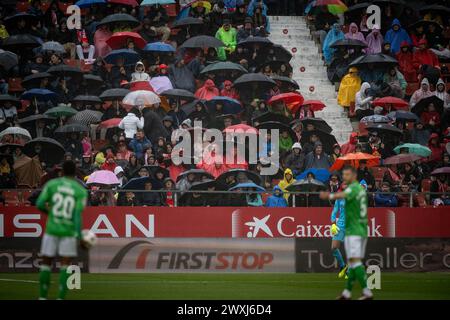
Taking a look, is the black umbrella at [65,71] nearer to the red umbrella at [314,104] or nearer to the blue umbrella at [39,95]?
the blue umbrella at [39,95]

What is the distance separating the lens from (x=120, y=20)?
3294 centimetres

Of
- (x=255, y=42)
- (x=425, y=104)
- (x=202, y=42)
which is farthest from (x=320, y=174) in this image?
(x=202, y=42)

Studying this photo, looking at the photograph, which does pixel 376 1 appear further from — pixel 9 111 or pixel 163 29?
pixel 9 111

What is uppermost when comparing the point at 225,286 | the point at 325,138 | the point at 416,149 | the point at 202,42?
the point at 202,42

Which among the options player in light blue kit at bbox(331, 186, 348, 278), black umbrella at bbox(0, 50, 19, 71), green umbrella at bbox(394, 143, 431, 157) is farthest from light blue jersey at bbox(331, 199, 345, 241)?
black umbrella at bbox(0, 50, 19, 71)

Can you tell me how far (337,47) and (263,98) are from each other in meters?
3.78

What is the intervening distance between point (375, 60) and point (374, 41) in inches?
88.1

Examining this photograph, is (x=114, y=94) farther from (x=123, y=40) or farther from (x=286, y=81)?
(x=286, y=81)

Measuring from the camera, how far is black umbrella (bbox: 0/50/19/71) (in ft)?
107

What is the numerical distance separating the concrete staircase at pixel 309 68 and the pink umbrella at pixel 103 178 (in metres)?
8.10

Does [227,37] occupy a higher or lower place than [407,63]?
higher

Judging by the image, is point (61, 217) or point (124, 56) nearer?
point (61, 217)
